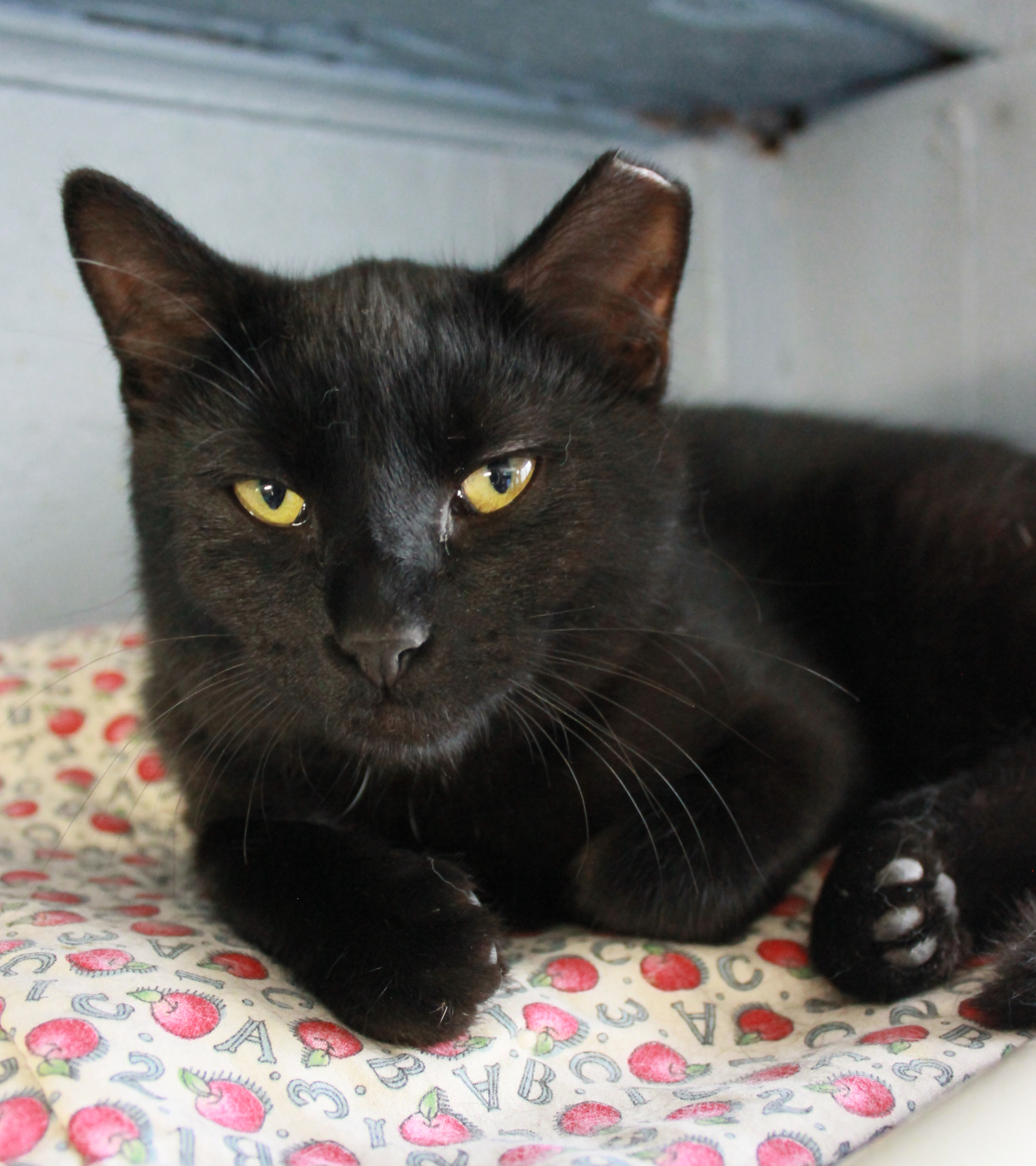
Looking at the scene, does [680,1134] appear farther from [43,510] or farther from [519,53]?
[519,53]

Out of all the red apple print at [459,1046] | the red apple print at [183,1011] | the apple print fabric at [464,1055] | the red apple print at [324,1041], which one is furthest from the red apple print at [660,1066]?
the red apple print at [183,1011]

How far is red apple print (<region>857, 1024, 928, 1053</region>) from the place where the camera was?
0.83 m

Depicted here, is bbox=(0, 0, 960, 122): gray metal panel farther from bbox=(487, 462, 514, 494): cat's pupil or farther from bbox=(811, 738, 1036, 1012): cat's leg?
bbox=(811, 738, 1036, 1012): cat's leg

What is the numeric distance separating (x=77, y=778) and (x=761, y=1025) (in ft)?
3.16

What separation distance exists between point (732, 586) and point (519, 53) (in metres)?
1.03

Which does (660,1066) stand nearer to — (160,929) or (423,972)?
(423,972)

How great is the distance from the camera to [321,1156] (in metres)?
0.70

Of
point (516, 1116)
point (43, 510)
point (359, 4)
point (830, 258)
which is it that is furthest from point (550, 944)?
point (830, 258)

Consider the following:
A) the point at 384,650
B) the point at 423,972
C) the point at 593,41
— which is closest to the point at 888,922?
the point at 423,972

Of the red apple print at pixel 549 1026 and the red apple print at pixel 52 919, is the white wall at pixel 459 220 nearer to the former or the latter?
the red apple print at pixel 52 919

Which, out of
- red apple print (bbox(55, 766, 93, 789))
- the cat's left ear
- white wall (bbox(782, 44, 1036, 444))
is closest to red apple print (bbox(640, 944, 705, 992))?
the cat's left ear

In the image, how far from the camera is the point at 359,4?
5.03 ft


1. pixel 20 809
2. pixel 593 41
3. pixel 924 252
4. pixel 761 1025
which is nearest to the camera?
pixel 761 1025

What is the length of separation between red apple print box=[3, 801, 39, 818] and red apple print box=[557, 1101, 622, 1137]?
0.88 meters
